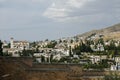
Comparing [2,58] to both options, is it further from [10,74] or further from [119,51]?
[119,51]

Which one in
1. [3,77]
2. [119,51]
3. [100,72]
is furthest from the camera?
[119,51]

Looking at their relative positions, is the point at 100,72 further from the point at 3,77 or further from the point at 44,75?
the point at 3,77

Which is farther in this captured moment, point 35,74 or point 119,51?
point 119,51

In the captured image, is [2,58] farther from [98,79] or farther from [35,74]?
[98,79]

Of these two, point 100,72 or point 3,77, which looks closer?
point 3,77

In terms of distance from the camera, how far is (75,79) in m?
16.4

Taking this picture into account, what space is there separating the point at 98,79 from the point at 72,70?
3.79 ft

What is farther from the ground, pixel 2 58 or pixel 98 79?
pixel 2 58

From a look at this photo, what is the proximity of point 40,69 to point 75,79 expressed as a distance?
1495 millimetres

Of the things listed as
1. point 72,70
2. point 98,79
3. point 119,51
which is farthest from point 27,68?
point 119,51

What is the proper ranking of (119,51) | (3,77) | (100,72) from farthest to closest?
1. (119,51)
2. (100,72)
3. (3,77)

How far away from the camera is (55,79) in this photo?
16.3 metres

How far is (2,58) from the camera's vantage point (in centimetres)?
1638

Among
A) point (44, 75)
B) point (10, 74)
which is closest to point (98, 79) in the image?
point (44, 75)
